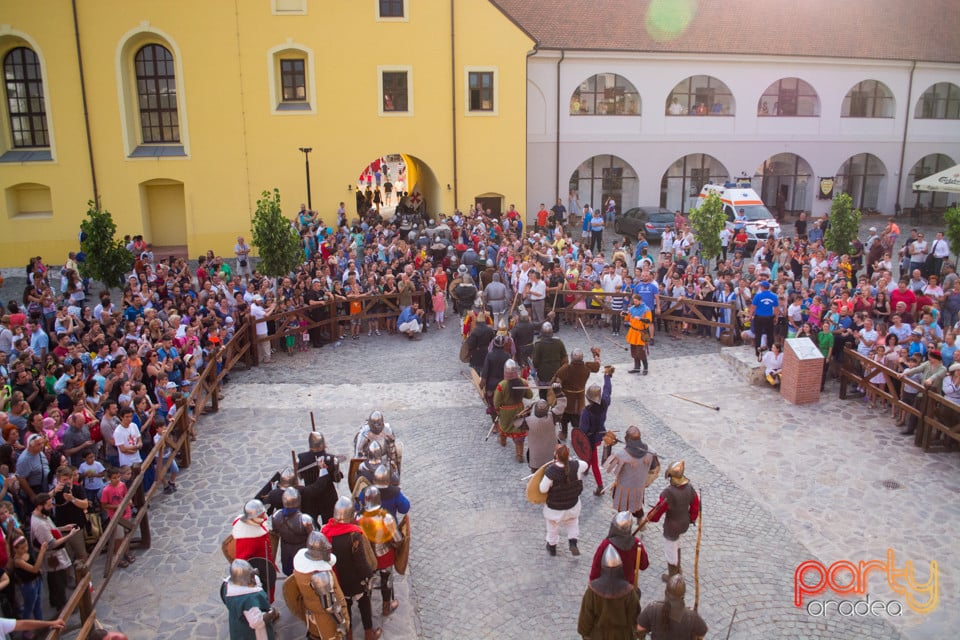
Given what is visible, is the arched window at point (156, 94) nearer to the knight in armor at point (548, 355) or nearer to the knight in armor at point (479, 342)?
the knight in armor at point (479, 342)

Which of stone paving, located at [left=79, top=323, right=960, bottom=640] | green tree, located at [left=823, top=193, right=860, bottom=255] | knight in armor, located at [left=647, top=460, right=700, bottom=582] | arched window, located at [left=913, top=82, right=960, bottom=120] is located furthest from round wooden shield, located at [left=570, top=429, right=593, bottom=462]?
arched window, located at [left=913, top=82, right=960, bottom=120]

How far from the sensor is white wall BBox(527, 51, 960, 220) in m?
30.0

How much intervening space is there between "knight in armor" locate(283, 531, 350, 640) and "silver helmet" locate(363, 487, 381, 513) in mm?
825

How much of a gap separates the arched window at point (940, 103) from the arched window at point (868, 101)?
159cm

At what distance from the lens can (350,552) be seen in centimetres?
695

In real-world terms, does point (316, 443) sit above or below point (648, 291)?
below

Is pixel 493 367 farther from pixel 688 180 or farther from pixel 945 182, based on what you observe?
pixel 688 180

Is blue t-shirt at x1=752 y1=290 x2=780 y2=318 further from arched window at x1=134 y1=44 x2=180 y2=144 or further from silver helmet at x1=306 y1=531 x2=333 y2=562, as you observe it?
arched window at x1=134 y1=44 x2=180 y2=144

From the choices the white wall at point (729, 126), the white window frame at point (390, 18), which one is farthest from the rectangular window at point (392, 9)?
the white wall at point (729, 126)

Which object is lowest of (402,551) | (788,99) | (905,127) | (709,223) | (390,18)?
(402,551)

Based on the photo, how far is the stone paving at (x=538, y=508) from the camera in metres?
7.79

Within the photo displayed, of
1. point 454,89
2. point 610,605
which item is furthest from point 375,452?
point 454,89

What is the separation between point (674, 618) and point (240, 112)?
75.9 ft

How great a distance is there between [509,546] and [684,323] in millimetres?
9571
